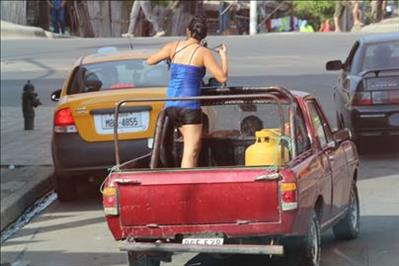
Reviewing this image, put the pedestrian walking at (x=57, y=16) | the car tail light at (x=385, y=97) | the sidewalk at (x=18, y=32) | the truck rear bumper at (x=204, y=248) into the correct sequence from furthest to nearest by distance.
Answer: the pedestrian walking at (x=57, y=16)
the sidewalk at (x=18, y=32)
the car tail light at (x=385, y=97)
the truck rear bumper at (x=204, y=248)

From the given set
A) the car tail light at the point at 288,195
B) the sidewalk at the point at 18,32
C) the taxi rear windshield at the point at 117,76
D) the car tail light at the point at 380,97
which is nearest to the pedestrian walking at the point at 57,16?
the sidewalk at the point at 18,32

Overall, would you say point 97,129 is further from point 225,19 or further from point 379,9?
point 225,19

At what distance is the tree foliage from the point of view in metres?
19.2

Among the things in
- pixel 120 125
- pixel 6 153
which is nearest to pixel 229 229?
pixel 120 125

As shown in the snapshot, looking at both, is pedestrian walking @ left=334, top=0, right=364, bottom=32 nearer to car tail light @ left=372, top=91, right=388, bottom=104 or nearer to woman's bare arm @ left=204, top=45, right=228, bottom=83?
car tail light @ left=372, top=91, right=388, bottom=104

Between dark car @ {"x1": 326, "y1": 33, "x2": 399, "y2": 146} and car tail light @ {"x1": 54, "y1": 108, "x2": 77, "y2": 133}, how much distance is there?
115 inches

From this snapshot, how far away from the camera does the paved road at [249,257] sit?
7.21 metres

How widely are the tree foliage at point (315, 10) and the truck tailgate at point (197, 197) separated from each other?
1292 centimetres

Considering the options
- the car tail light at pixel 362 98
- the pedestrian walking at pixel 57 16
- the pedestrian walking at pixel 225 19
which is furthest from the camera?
the pedestrian walking at pixel 225 19

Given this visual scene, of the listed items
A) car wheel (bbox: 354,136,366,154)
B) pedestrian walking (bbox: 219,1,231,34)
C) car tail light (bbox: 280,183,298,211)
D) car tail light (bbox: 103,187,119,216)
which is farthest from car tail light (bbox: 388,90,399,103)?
pedestrian walking (bbox: 219,1,231,34)

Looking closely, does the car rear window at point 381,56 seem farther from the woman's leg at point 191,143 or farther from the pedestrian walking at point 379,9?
the woman's leg at point 191,143

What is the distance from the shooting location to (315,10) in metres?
21.1

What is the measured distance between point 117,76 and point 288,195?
184 inches

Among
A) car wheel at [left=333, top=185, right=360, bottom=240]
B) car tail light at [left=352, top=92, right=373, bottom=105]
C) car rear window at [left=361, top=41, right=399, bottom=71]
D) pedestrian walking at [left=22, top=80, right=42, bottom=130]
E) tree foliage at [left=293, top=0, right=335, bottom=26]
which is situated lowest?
car wheel at [left=333, top=185, right=360, bottom=240]
